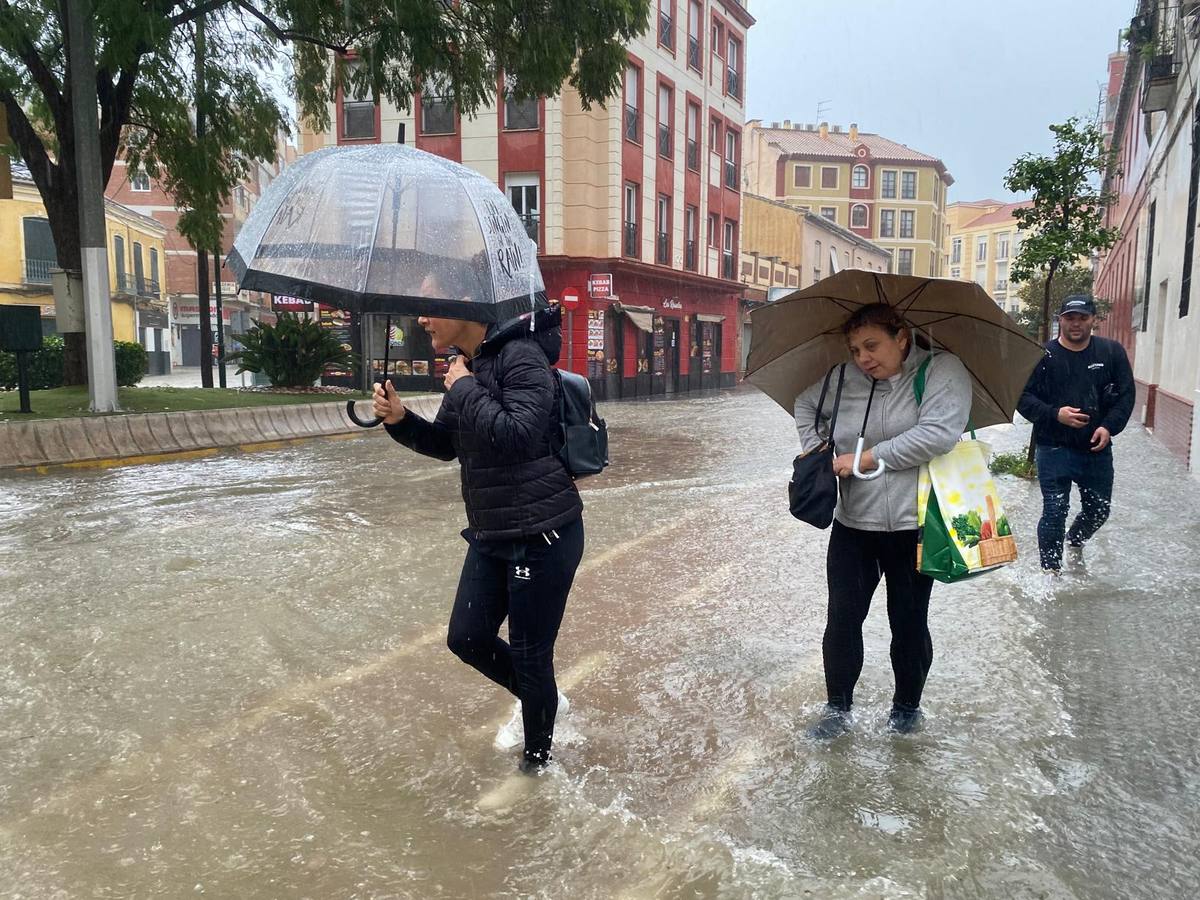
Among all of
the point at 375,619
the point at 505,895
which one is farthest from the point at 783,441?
the point at 505,895

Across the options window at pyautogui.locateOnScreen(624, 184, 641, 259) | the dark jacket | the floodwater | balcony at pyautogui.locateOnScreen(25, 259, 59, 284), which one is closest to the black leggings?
the floodwater

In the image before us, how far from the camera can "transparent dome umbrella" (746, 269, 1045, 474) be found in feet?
10.6

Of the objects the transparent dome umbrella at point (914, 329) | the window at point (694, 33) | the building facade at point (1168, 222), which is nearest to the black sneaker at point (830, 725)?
the transparent dome umbrella at point (914, 329)

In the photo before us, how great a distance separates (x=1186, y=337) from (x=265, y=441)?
11.8 m

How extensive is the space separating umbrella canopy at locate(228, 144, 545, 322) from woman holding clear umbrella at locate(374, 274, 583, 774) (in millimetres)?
134

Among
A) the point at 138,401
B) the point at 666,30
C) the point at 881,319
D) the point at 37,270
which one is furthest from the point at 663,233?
the point at 881,319

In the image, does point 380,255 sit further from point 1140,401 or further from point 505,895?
point 1140,401

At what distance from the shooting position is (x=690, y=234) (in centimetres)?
3494

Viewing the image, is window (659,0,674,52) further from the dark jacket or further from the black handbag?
the black handbag

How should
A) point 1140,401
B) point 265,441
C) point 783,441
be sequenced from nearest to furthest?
point 265,441
point 783,441
point 1140,401

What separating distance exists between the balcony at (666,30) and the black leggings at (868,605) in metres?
30.7

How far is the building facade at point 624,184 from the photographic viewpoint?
1111 inches

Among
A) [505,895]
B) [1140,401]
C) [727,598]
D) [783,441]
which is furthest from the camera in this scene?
[1140,401]

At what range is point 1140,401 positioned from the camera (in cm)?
2042
